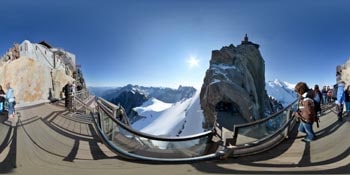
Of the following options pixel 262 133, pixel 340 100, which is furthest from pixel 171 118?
pixel 340 100

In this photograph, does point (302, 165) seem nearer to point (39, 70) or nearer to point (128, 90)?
point (128, 90)

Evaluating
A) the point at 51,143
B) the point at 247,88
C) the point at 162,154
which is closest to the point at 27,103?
the point at 51,143

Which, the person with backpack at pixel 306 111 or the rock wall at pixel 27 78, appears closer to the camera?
the rock wall at pixel 27 78

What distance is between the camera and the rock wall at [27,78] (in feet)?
5.89

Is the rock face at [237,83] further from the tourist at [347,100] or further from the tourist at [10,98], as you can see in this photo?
the tourist at [10,98]

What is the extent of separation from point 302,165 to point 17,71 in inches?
85.8

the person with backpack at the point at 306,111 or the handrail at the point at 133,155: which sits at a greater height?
the person with backpack at the point at 306,111

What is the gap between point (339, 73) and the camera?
213 cm

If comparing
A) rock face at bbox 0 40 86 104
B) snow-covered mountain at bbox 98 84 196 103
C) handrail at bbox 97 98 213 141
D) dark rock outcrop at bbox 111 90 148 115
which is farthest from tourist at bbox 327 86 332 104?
rock face at bbox 0 40 86 104

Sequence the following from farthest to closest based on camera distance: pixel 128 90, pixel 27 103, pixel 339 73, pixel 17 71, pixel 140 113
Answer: pixel 140 113 < pixel 128 90 < pixel 339 73 < pixel 27 103 < pixel 17 71

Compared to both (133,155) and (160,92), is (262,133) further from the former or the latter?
(160,92)

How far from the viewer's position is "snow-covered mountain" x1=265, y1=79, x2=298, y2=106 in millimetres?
2357

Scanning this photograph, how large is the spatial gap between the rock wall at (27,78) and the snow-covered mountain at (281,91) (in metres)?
1.75

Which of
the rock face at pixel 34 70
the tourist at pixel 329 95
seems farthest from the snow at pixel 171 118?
the tourist at pixel 329 95
